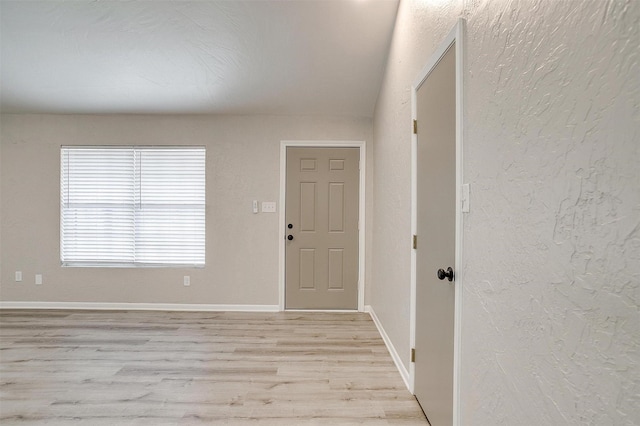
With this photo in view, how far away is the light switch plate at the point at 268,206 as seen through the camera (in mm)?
3936

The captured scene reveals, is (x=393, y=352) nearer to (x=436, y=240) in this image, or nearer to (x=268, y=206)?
(x=436, y=240)

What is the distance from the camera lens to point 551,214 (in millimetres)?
852

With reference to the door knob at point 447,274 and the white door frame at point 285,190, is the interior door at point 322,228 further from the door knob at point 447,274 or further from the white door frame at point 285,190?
the door knob at point 447,274

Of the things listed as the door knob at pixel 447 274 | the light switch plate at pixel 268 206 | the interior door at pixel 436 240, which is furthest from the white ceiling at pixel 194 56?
the door knob at pixel 447 274

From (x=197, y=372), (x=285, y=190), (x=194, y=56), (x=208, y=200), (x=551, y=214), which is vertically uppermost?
(x=194, y=56)

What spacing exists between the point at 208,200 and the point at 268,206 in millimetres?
748

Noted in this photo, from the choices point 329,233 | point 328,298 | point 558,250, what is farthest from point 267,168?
point 558,250

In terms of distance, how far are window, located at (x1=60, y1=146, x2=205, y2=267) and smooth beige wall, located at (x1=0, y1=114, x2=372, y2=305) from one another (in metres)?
0.11

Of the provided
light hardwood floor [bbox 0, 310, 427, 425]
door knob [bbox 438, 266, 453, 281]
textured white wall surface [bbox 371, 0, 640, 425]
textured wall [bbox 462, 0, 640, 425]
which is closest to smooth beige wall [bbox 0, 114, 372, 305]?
light hardwood floor [bbox 0, 310, 427, 425]

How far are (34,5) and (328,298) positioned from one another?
3.91m

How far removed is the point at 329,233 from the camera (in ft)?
13.0

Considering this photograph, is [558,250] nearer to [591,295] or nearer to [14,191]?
[591,295]

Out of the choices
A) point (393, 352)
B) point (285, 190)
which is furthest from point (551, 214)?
point (285, 190)

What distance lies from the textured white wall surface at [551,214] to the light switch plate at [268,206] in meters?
2.82
